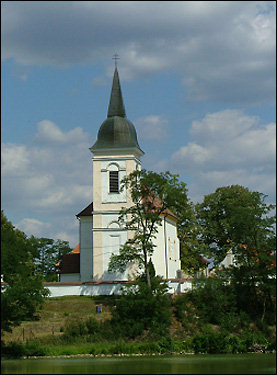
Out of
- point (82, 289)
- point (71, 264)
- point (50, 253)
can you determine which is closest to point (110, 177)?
point (71, 264)

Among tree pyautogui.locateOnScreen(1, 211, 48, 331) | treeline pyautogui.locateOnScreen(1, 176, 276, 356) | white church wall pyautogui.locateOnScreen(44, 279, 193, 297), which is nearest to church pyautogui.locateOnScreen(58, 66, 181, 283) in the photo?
white church wall pyautogui.locateOnScreen(44, 279, 193, 297)

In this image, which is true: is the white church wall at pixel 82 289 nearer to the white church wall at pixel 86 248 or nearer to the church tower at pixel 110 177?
the church tower at pixel 110 177

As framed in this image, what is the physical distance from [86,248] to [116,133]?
34.1 ft

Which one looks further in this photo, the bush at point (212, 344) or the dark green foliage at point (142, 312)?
the dark green foliage at point (142, 312)

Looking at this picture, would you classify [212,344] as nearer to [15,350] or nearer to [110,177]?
[15,350]

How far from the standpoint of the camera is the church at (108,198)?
53.3 meters

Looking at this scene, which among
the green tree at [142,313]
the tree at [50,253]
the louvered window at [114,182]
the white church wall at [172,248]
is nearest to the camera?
the green tree at [142,313]

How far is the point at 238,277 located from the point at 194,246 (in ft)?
91.0

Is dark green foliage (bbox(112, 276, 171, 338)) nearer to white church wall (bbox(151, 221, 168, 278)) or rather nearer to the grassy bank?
the grassy bank

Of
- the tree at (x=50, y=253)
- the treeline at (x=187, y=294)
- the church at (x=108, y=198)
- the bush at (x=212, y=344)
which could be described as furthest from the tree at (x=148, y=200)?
the tree at (x=50, y=253)

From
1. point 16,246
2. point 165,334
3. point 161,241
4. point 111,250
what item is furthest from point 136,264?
point 16,246

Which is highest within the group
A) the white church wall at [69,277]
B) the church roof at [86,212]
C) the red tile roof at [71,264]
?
the church roof at [86,212]

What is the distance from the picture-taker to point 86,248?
55.8 metres

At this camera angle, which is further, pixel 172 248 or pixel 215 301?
pixel 172 248
